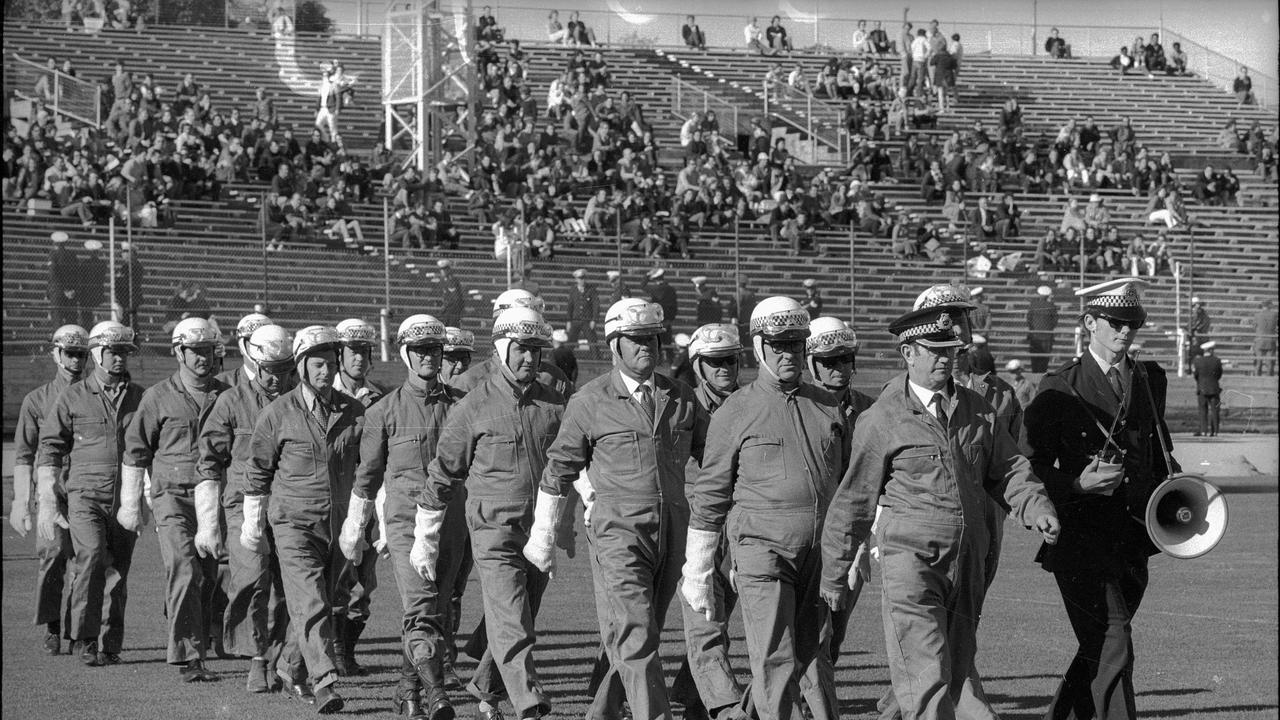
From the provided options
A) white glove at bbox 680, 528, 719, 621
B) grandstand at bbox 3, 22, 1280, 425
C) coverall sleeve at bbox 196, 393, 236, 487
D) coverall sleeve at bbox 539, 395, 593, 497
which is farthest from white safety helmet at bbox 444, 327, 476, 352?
grandstand at bbox 3, 22, 1280, 425

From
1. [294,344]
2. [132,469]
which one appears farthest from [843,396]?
[132,469]

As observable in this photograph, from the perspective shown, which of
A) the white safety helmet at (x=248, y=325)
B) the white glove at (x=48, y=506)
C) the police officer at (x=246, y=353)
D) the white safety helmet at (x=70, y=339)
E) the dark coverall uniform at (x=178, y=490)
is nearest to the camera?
the dark coverall uniform at (x=178, y=490)

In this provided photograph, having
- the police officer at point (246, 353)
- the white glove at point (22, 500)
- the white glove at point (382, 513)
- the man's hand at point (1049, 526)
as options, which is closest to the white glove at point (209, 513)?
the police officer at point (246, 353)

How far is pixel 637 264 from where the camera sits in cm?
3123

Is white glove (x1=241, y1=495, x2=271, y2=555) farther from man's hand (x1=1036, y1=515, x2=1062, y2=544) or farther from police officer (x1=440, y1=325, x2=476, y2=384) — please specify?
→ man's hand (x1=1036, y1=515, x2=1062, y2=544)

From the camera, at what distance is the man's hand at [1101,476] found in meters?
8.05

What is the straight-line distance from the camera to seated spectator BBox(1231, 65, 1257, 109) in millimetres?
51503

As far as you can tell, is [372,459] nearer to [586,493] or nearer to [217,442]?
[217,442]

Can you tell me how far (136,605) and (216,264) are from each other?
13.7 meters

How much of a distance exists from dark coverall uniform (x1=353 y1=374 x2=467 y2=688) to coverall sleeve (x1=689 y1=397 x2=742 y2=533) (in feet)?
7.71

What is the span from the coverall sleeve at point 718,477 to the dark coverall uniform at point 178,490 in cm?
453

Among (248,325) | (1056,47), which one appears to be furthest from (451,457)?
(1056,47)

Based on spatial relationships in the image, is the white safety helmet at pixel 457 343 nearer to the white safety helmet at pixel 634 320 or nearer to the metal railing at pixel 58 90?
the white safety helmet at pixel 634 320

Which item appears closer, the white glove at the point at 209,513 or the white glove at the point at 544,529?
the white glove at the point at 544,529
